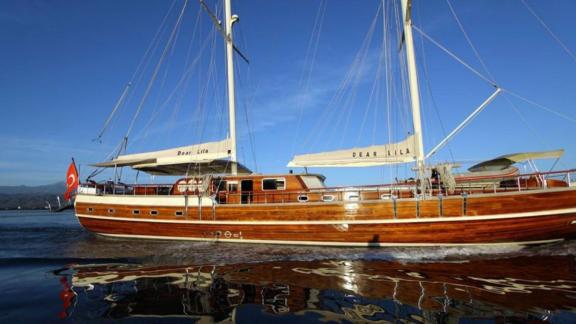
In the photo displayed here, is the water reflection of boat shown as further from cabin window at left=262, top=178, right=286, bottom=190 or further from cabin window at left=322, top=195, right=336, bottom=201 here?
cabin window at left=262, top=178, right=286, bottom=190

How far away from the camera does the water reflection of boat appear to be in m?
5.88

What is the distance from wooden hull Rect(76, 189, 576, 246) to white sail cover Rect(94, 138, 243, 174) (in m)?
A: 2.48

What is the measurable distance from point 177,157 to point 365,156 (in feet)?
34.4

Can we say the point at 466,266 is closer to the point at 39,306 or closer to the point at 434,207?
the point at 434,207

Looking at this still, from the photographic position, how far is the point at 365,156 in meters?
15.0

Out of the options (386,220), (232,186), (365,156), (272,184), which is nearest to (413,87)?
(365,156)

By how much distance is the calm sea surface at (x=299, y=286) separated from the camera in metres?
5.82

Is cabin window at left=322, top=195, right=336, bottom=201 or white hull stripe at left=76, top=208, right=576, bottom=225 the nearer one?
white hull stripe at left=76, top=208, right=576, bottom=225

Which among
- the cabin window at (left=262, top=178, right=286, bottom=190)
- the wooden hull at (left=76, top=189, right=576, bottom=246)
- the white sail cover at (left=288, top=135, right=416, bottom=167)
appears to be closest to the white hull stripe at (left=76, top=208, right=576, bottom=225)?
the wooden hull at (left=76, top=189, right=576, bottom=246)

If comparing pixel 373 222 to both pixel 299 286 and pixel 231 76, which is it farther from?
pixel 231 76

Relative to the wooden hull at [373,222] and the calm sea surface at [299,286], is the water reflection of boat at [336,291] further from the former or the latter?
the wooden hull at [373,222]

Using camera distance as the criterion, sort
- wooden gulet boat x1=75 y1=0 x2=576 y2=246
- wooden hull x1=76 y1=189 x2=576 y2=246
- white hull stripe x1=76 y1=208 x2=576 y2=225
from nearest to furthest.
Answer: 1. white hull stripe x1=76 y1=208 x2=576 y2=225
2. wooden hull x1=76 y1=189 x2=576 y2=246
3. wooden gulet boat x1=75 y1=0 x2=576 y2=246

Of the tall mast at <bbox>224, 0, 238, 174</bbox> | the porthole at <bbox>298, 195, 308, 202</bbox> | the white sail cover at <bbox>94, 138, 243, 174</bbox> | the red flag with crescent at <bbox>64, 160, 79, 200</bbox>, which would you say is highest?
the tall mast at <bbox>224, 0, 238, 174</bbox>

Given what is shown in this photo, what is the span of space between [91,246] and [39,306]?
10526 mm
